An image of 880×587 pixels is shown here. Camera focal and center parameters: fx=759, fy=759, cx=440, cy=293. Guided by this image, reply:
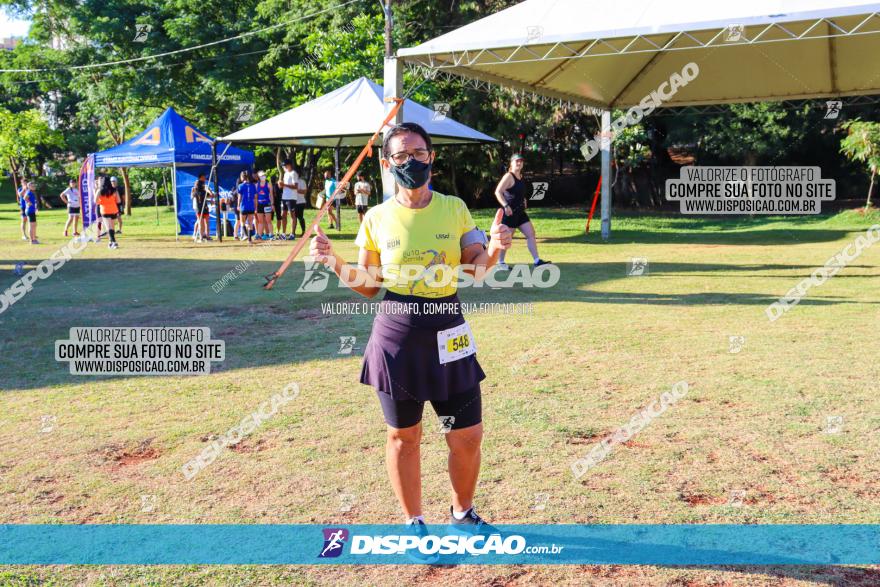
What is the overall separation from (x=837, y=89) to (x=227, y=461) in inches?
653

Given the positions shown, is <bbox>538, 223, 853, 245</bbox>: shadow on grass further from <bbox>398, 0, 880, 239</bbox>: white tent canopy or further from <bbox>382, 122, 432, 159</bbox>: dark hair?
<bbox>382, 122, 432, 159</bbox>: dark hair

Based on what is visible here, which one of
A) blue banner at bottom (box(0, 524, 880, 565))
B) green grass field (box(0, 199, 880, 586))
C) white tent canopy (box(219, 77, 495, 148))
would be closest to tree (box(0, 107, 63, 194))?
white tent canopy (box(219, 77, 495, 148))

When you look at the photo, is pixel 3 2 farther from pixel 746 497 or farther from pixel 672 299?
pixel 746 497

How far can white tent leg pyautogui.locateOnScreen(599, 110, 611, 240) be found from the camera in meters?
19.0

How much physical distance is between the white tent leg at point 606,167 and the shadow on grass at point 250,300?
16.8 ft

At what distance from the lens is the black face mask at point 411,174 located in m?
3.45

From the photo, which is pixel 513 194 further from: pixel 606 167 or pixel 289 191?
pixel 289 191

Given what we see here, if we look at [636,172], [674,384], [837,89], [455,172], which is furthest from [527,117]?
[674,384]

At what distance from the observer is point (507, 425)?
18.1ft

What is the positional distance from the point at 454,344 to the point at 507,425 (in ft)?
7.27

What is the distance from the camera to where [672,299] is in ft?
35.3

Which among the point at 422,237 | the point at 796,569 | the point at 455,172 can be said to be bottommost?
the point at 796,569

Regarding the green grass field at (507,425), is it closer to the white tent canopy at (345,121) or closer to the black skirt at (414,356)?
the black skirt at (414,356)

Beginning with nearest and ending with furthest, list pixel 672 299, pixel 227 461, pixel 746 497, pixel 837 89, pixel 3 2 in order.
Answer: pixel 746 497 < pixel 227 461 < pixel 672 299 < pixel 837 89 < pixel 3 2
